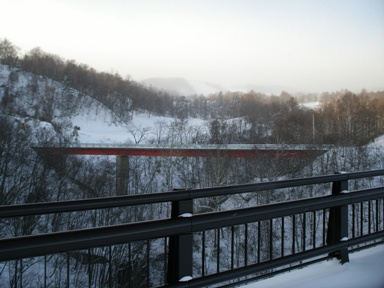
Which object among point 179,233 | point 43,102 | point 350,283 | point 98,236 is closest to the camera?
point 98,236

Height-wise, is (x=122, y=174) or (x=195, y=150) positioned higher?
(x=195, y=150)

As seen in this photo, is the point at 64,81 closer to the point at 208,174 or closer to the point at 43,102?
the point at 43,102

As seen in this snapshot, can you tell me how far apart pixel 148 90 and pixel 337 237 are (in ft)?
355

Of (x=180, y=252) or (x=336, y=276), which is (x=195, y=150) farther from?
(x=180, y=252)

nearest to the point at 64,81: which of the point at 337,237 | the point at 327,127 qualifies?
the point at 327,127

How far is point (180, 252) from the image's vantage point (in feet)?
7.73

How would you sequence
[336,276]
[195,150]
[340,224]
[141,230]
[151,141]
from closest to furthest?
[141,230] → [336,276] → [340,224] → [195,150] → [151,141]

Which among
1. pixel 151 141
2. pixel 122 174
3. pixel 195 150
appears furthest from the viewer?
pixel 151 141

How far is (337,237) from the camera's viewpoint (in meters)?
3.50

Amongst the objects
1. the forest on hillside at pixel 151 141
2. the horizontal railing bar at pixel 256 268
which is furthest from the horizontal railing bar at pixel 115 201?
the forest on hillside at pixel 151 141

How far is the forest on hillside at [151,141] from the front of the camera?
20938 millimetres

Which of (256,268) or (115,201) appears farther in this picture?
(256,268)

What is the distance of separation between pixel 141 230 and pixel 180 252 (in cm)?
40

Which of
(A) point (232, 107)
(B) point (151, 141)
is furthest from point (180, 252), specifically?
(A) point (232, 107)
